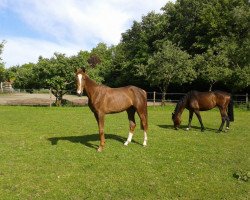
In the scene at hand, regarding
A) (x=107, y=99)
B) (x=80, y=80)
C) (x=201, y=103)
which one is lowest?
(x=201, y=103)

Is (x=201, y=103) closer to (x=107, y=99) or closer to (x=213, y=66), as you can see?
(x=107, y=99)

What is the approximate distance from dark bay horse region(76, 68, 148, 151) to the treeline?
13772mm

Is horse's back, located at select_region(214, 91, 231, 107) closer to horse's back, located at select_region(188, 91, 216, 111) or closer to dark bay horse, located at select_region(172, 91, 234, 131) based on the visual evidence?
dark bay horse, located at select_region(172, 91, 234, 131)

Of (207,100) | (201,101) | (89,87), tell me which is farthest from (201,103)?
(89,87)

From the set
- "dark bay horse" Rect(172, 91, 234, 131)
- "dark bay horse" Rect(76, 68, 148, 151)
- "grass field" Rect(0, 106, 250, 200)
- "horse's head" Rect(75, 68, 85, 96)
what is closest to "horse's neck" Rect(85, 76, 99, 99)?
"dark bay horse" Rect(76, 68, 148, 151)

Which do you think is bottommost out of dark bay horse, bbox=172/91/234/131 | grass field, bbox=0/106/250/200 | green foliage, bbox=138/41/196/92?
grass field, bbox=0/106/250/200

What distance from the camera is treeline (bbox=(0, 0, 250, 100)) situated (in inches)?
1188

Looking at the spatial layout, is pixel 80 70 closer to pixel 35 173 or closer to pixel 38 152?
pixel 38 152

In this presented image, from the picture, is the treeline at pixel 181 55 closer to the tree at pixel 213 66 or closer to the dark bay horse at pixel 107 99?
the tree at pixel 213 66

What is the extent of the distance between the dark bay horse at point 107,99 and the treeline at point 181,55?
1377 centimetres

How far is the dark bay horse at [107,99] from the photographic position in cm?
967

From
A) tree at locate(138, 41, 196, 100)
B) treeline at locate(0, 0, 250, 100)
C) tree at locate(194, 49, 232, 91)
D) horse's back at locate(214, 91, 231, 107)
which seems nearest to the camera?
horse's back at locate(214, 91, 231, 107)

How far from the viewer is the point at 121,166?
7.98 meters

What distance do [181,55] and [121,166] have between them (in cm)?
2696
